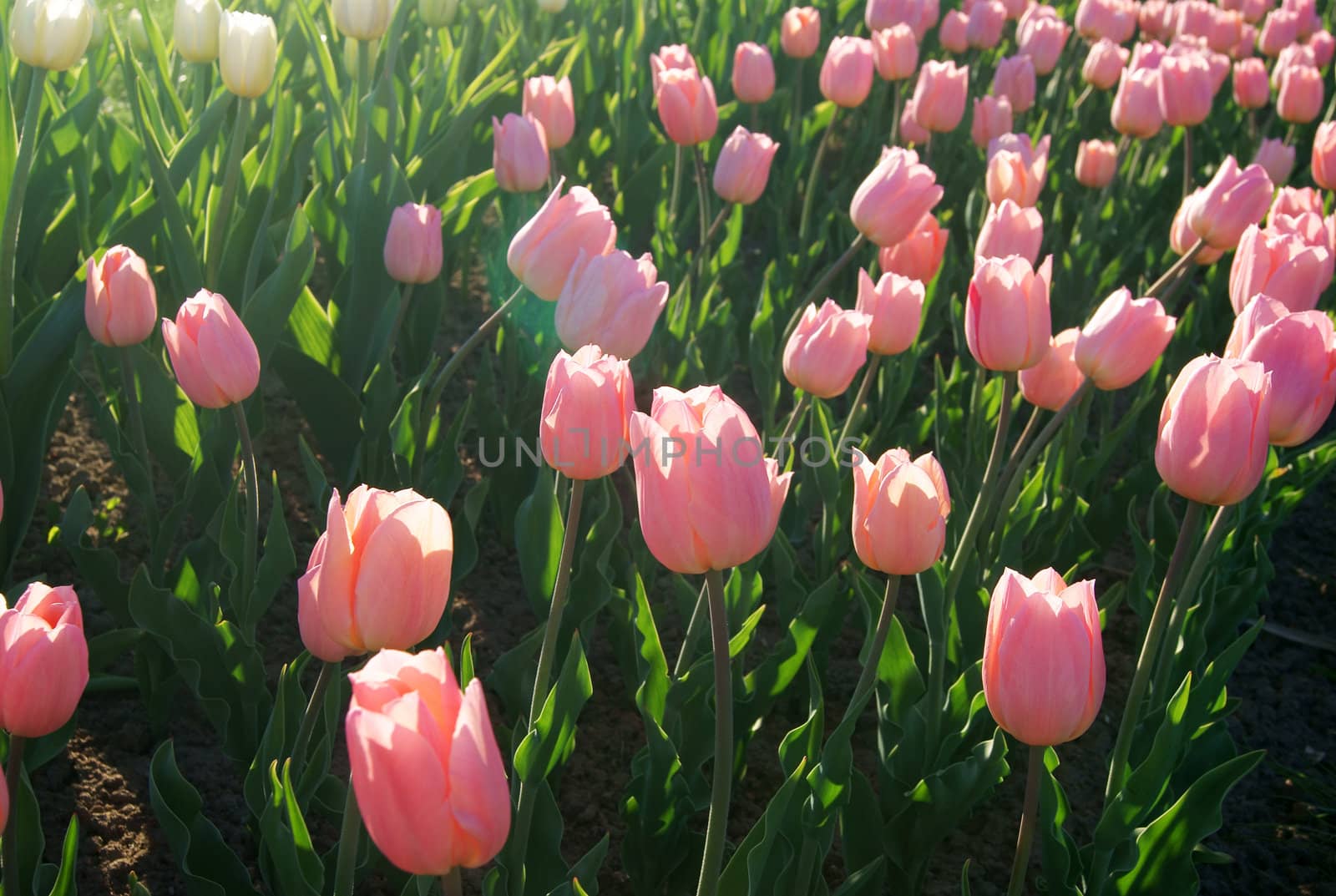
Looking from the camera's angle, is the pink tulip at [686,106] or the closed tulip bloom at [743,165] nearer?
the closed tulip bloom at [743,165]

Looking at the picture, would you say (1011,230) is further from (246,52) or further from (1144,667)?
(246,52)

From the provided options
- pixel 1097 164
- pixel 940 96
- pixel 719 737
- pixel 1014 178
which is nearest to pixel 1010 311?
pixel 719 737

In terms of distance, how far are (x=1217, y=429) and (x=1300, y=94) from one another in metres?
2.84

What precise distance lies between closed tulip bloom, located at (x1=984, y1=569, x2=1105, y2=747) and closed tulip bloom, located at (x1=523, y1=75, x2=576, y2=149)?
1.69 m

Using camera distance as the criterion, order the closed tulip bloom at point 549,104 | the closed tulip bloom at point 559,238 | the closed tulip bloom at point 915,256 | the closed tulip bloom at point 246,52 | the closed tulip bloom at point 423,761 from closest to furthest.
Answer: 1. the closed tulip bloom at point 423,761
2. the closed tulip bloom at point 559,238
3. the closed tulip bloom at point 246,52
4. the closed tulip bloom at point 915,256
5. the closed tulip bloom at point 549,104

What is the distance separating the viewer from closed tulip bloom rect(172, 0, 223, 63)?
1983mm

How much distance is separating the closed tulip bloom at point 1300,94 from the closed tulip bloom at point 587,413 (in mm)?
3180

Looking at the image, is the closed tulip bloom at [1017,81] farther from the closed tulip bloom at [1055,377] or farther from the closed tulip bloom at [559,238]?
the closed tulip bloom at [559,238]

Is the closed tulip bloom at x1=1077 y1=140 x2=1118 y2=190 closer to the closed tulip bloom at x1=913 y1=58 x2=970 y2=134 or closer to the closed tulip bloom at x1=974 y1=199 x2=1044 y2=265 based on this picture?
the closed tulip bloom at x1=913 y1=58 x2=970 y2=134

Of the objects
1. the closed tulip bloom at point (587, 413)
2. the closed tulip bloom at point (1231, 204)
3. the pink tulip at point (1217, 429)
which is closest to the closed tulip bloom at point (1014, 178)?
the closed tulip bloom at point (1231, 204)

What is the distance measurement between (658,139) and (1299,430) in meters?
2.15

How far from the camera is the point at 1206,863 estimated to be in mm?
1820

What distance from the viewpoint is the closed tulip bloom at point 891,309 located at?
1866mm

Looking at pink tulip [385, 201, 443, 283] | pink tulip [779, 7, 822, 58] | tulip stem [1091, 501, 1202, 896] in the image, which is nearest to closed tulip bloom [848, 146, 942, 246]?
pink tulip [385, 201, 443, 283]
